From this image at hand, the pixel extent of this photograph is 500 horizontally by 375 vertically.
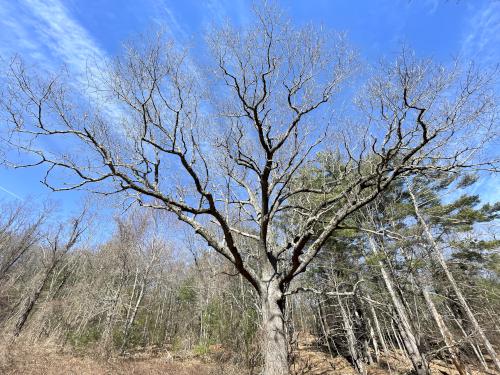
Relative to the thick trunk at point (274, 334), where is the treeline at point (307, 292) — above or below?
above

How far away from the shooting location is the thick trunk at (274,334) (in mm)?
4859

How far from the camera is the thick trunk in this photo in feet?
15.9

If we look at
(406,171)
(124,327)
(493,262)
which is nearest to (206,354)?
(124,327)

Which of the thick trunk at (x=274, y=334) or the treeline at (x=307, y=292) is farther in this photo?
the treeline at (x=307, y=292)

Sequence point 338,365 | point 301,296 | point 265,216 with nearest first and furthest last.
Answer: point 265,216 → point 338,365 → point 301,296

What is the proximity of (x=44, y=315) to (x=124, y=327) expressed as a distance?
→ 6918 mm

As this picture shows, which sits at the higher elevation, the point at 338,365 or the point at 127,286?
the point at 127,286

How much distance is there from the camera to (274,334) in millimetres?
5152

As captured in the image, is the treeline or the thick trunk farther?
the treeline

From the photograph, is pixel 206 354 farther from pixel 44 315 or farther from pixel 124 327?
pixel 44 315

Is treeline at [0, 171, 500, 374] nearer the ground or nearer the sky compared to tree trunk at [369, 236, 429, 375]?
nearer the sky

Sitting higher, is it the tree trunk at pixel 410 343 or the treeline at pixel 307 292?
the treeline at pixel 307 292

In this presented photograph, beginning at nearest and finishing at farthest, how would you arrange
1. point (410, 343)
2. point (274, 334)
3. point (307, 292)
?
point (274, 334), point (410, 343), point (307, 292)

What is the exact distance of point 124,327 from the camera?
14359 millimetres
